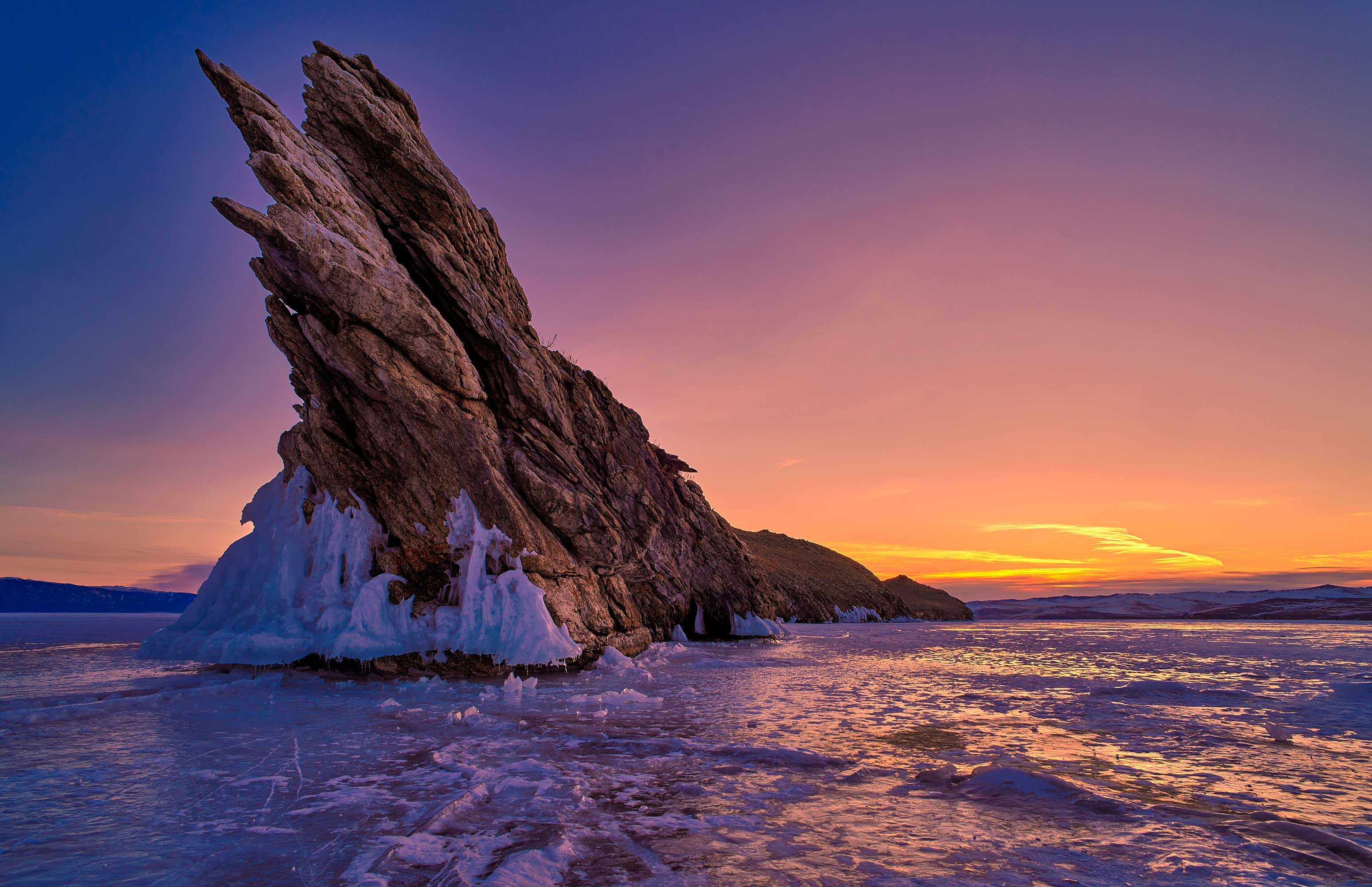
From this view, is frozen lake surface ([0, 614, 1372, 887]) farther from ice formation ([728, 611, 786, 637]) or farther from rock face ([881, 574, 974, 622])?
rock face ([881, 574, 974, 622])

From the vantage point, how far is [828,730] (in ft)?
34.9

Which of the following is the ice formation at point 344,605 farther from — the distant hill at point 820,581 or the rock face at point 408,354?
the distant hill at point 820,581

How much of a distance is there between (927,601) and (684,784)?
114 m

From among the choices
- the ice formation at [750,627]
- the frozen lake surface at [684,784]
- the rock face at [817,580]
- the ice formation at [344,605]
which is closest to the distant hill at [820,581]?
the rock face at [817,580]

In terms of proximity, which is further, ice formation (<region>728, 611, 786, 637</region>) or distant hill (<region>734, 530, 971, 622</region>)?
distant hill (<region>734, 530, 971, 622</region>)

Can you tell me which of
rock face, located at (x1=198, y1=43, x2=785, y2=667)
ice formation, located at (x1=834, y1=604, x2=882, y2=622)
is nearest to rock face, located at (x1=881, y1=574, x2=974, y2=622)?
ice formation, located at (x1=834, y1=604, x2=882, y2=622)

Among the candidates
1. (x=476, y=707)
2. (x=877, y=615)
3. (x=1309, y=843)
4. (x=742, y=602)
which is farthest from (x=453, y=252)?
(x=877, y=615)

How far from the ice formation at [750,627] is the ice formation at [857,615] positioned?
3733cm

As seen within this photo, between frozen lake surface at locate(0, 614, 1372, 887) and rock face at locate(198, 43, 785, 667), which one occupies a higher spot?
rock face at locate(198, 43, 785, 667)

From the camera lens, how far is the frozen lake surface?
5.04 meters

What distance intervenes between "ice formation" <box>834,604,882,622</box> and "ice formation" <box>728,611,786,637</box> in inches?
1470

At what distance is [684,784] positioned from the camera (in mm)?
7430

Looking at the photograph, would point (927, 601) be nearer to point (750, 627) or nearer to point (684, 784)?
point (750, 627)

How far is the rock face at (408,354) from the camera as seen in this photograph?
56.4ft
